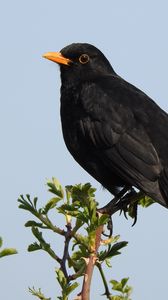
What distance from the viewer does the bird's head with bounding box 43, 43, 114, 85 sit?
7227 mm

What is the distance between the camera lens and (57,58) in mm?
7203

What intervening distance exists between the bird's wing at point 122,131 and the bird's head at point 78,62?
0.65 meters

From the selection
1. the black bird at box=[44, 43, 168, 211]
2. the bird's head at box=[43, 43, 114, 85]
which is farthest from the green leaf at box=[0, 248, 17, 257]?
the bird's head at box=[43, 43, 114, 85]

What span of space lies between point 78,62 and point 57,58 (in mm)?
323

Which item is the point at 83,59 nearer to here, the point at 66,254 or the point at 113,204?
the point at 113,204

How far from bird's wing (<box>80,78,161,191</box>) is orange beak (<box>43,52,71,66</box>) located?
75 centimetres

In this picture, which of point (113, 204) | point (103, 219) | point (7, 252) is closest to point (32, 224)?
point (103, 219)

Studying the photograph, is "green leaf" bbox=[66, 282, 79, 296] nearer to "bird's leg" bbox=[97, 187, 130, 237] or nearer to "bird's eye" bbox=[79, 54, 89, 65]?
"bird's leg" bbox=[97, 187, 130, 237]

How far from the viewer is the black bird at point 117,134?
5.92 m

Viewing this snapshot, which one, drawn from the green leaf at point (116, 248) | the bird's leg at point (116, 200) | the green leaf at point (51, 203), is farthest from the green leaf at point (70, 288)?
the bird's leg at point (116, 200)

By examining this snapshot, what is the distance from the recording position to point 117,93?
655 cm

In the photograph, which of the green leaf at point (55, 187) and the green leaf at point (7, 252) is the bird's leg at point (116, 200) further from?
the green leaf at point (7, 252)

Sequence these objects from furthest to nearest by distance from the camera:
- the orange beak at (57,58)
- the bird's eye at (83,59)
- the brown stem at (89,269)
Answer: the bird's eye at (83,59) → the orange beak at (57,58) → the brown stem at (89,269)

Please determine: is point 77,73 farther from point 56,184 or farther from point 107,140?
point 56,184
